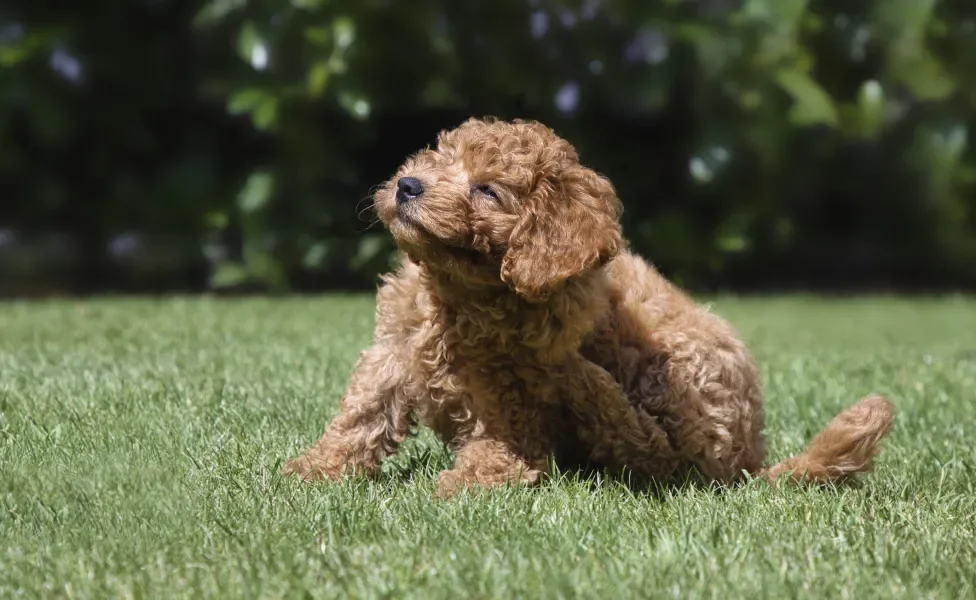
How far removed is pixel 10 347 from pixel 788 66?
6.32 meters

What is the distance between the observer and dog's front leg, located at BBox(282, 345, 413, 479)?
3162 millimetres

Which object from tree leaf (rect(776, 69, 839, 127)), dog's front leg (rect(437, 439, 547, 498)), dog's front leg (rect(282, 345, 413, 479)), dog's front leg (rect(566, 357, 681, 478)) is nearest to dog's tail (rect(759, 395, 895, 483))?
dog's front leg (rect(566, 357, 681, 478))

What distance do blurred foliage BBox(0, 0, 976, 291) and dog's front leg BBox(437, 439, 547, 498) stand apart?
5.34 m

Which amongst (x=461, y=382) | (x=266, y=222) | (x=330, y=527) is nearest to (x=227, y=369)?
(x=461, y=382)

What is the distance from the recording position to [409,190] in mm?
2957

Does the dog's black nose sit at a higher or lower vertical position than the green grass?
higher

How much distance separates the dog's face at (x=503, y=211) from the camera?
294 centimetres

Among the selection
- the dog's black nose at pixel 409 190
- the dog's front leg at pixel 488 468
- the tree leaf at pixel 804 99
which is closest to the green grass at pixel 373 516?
the dog's front leg at pixel 488 468

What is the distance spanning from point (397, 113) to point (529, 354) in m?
6.01

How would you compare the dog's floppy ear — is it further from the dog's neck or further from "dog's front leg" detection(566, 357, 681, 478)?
"dog's front leg" detection(566, 357, 681, 478)

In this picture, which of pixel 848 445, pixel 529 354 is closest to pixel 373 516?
pixel 529 354

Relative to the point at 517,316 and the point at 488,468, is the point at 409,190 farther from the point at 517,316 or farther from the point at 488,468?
the point at 488,468

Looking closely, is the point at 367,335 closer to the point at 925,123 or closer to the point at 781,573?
the point at 781,573

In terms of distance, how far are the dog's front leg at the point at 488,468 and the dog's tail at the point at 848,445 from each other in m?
0.77
